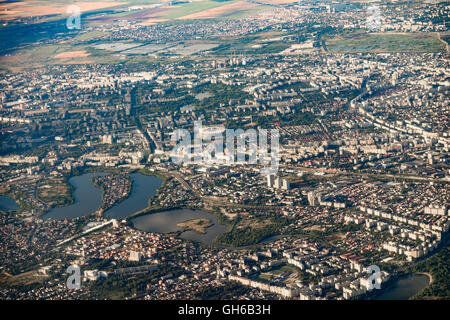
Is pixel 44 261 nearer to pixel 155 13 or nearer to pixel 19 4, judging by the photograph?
pixel 19 4

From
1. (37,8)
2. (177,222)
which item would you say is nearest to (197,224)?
(177,222)

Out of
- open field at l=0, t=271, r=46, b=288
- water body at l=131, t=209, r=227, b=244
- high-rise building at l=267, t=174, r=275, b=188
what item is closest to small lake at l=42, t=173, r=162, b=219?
water body at l=131, t=209, r=227, b=244

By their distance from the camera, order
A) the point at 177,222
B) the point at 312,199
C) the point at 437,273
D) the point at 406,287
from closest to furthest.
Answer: the point at 406,287 < the point at 437,273 < the point at 177,222 < the point at 312,199

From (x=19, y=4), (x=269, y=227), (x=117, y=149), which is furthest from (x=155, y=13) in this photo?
(x=269, y=227)

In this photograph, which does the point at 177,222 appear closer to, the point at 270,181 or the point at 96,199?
the point at 270,181

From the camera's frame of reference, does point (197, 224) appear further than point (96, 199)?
No

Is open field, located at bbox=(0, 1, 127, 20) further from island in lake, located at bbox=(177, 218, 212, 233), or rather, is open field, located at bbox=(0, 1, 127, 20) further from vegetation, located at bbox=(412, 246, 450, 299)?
vegetation, located at bbox=(412, 246, 450, 299)

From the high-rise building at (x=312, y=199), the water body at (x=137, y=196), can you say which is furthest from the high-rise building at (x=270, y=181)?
the water body at (x=137, y=196)

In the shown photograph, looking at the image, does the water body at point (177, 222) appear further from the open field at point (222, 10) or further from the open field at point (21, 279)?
the open field at point (222, 10)
